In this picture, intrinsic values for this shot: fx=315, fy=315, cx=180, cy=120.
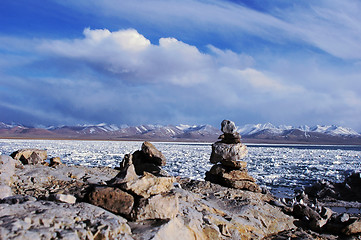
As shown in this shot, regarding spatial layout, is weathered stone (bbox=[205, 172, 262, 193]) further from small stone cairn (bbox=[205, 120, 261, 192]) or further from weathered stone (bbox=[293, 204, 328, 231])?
weathered stone (bbox=[293, 204, 328, 231])

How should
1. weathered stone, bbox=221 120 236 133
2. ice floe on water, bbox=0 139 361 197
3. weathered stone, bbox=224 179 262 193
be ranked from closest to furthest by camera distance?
1. weathered stone, bbox=224 179 262 193
2. weathered stone, bbox=221 120 236 133
3. ice floe on water, bbox=0 139 361 197

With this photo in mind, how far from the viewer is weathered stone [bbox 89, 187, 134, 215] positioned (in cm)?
521

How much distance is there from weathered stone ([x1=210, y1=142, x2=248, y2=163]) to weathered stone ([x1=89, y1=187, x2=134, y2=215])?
581 cm

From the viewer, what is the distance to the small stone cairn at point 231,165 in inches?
400

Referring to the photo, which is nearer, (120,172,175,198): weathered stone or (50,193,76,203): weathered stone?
(50,193,76,203): weathered stone

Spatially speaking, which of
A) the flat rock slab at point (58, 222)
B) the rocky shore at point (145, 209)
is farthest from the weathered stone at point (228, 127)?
the flat rock slab at point (58, 222)

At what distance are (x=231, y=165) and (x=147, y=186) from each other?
5452 millimetres

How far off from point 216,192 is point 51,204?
5.36m

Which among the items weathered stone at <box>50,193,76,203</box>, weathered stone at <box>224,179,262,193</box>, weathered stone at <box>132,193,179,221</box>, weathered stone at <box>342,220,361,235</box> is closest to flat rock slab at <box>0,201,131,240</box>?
weathered stone at <box>50,193,76,203</box>

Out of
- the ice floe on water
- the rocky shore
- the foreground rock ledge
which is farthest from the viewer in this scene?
the ice floe on water

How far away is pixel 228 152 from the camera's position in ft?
35.0

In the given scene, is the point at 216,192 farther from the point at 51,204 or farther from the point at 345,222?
the point at 51,204

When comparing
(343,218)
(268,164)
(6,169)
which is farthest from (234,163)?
(268,164)

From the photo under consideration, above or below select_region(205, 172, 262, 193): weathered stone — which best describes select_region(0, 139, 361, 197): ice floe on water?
below
